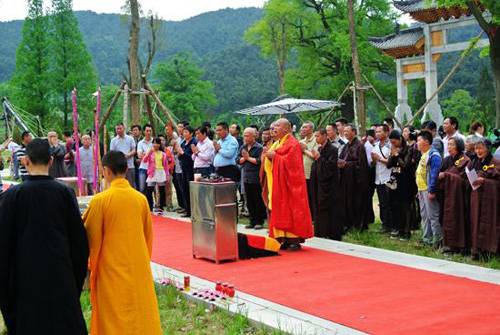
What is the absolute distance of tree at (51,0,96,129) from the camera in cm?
4084

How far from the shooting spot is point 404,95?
30.1m

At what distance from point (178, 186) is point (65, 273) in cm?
923

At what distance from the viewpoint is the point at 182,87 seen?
53.3 metres

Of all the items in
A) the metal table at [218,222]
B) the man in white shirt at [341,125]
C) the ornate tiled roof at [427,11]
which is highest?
the ornate tiled roof at [427,11]

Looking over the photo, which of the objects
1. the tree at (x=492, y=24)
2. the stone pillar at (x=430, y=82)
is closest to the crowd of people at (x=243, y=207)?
the tree at (x=492, y=24)

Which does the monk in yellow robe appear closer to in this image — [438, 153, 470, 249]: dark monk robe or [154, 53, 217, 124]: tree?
[438, 153, 470, 249]: dark monk robe

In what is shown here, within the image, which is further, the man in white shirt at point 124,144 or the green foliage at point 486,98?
the green foliage at point 486,98

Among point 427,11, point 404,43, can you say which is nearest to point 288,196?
point 427,11

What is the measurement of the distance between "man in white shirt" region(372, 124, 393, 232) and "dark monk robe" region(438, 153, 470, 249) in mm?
1488

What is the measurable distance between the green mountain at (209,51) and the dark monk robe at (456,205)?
49.7m

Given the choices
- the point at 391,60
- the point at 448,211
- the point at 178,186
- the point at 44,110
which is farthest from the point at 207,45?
the point at 448,211

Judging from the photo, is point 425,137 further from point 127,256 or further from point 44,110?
point 44,110

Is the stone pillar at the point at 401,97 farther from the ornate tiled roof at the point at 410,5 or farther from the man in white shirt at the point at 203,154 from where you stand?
the man in white shirt at the point at 203,154

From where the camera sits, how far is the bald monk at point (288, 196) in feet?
26.9
